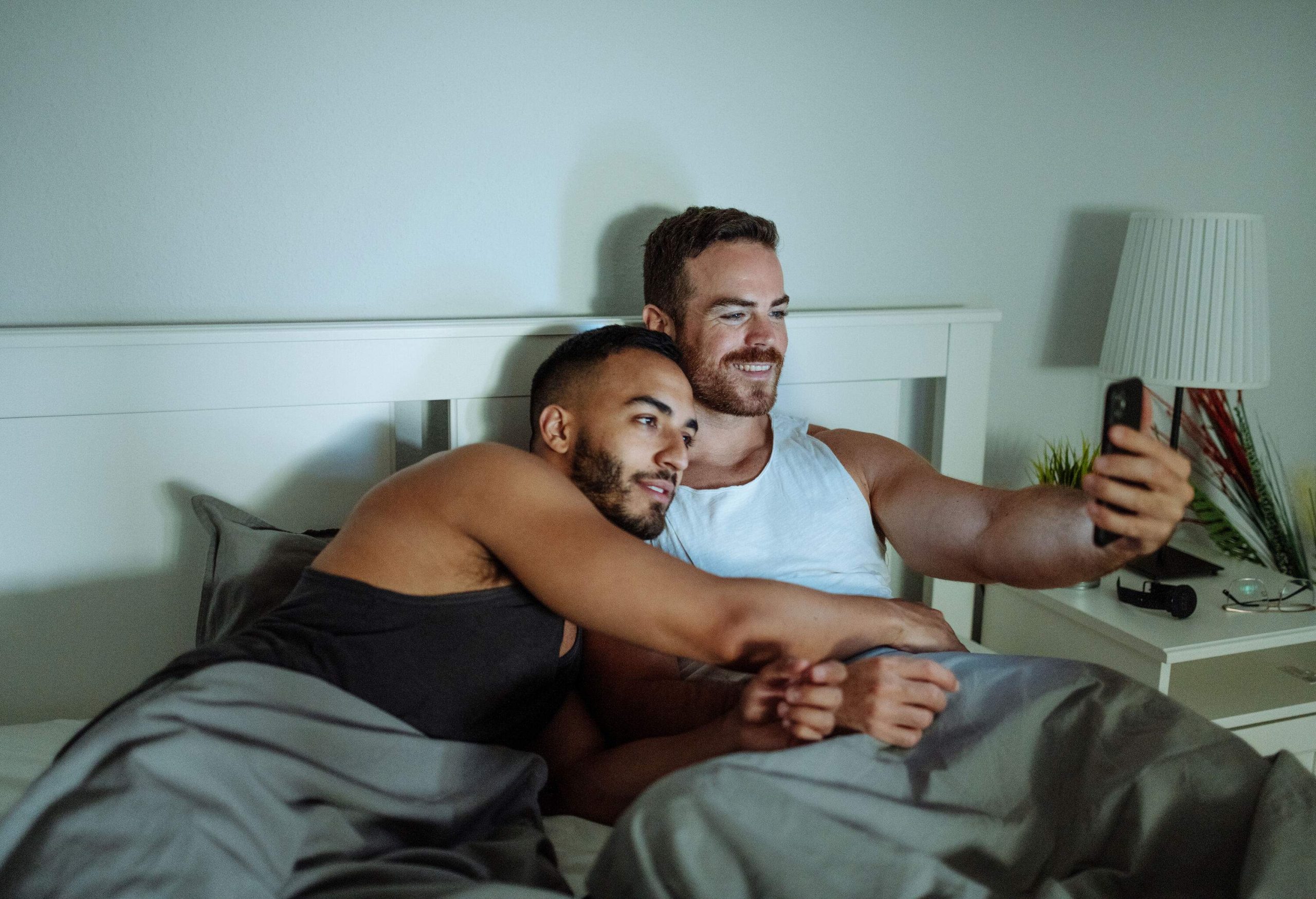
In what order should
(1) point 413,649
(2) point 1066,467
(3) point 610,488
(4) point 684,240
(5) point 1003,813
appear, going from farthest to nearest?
(2) point 1066,467
(4) point 684,240
(3) point 610,488
(1) point 413,649
(5) point 1003,813

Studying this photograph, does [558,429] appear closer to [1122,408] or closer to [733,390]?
[733,390]

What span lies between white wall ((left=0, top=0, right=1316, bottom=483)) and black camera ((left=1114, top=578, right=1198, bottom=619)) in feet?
1.34

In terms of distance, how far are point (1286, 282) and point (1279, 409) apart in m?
0.29

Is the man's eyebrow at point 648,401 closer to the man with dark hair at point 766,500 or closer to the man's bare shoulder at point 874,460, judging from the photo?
the man with dark hair at point 766,500

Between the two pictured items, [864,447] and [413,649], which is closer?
[413,649]

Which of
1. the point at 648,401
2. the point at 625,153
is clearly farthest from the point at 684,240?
the point at 648,401

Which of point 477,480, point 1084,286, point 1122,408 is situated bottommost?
point 477,480

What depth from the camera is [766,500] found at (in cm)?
152

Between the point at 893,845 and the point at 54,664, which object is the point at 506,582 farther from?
the point at 54,664

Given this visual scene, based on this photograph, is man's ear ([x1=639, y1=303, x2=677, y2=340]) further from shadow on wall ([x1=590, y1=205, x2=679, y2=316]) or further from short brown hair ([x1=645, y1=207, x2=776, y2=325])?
shadow on wall ([x1=590, y1=205, x2=679, y2=316])

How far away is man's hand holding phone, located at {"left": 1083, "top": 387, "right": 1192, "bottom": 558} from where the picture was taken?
3.51 feet

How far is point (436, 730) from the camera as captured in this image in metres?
1.14

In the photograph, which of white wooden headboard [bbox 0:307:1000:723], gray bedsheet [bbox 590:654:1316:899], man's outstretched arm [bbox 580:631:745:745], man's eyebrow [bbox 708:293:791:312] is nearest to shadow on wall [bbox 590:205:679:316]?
white wooden headboard [bbox 0:307:1000:723]

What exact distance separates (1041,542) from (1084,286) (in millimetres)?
990
